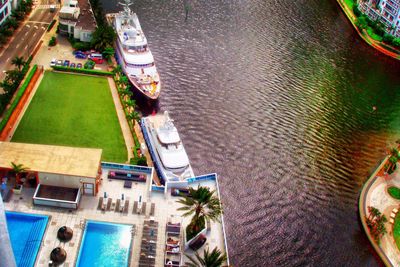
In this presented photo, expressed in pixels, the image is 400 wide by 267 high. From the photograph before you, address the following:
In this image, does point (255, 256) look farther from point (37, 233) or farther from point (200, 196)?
point (37, 233)

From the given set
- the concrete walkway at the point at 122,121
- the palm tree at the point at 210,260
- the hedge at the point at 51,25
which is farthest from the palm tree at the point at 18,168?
the hedge at the point at 51,25

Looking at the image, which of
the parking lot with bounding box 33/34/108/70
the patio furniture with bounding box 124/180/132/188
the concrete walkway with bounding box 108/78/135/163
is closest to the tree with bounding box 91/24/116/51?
the parking lot with bounding box 33/34/108/70

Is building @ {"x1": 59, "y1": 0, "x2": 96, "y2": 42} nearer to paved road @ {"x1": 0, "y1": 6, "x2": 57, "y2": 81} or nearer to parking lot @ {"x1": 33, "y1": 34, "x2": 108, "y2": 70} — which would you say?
parking lot @ {"x1": 33, "y1": 34, "x2": 108, "y2": 70}

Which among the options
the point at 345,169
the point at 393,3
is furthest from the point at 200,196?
the point at 393,3

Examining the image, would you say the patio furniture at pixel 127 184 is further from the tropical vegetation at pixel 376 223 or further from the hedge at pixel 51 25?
the hedge at pixel 51 25

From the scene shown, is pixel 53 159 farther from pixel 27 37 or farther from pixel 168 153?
pixel 27 37

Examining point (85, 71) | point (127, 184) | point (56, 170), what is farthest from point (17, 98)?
point (127, 184)

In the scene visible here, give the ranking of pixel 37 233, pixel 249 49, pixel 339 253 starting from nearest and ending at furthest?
pixel 37 233, pixel 339 253, pixel 249 49
